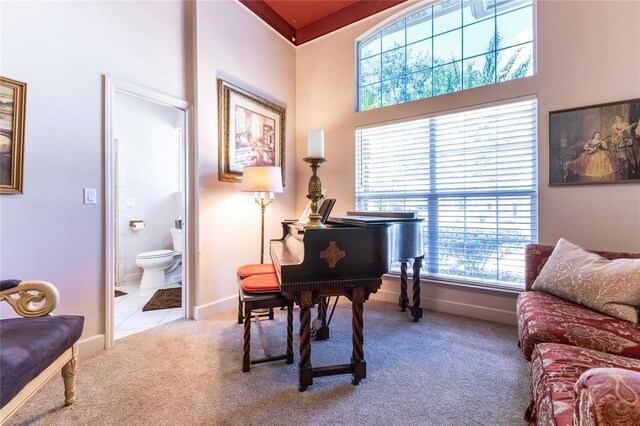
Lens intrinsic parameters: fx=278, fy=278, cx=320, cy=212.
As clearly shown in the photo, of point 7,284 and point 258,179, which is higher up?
point 258,179

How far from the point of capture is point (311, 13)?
143 inches

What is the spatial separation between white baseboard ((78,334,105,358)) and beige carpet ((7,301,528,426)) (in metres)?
0.06

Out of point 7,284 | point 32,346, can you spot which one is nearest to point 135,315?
point 7,284

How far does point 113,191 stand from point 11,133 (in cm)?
65

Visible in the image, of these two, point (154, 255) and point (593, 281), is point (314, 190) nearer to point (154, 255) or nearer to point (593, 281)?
point (593, 281)

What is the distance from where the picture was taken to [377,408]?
1.51 metres

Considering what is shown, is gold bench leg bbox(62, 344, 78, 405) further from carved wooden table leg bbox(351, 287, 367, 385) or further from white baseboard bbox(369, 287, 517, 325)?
white baseboard bbox(369, 287, 517, 325)

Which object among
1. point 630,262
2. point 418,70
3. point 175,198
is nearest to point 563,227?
point 630,262

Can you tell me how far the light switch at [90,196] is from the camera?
205 centimetres

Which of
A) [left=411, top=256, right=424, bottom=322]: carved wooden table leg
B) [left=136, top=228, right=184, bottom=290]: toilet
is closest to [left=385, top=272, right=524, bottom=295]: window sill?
[left=411, top=256, right=424, bottom=322]: carved wooden table leg

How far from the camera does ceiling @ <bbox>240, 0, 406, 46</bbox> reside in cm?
336

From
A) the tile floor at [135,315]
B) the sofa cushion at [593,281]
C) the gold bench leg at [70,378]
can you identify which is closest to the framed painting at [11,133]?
the gold bench leg at [70,378]

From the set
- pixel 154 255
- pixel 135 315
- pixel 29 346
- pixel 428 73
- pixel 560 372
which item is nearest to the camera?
pixel 560 372

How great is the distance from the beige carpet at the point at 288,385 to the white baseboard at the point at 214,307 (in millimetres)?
294
